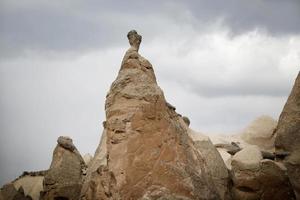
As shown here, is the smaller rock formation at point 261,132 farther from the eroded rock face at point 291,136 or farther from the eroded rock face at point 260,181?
the eroded rock face at point 260,181

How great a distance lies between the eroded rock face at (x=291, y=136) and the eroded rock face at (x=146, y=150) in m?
5.00

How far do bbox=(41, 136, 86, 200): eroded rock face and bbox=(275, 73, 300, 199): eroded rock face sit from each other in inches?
323

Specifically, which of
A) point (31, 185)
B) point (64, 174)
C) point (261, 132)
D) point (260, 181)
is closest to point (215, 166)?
point (260, 181)

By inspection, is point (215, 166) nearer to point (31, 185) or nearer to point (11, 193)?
point (31, 185)

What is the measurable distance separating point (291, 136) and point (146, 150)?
26.0 ft

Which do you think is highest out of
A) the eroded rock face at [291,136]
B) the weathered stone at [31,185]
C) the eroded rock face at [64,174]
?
the eroded rock face at [291,136]

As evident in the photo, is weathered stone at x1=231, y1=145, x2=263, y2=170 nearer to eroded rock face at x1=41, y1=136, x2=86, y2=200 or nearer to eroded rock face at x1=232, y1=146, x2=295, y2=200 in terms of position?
eroded rock face at x1=232, y1=146, x2=295, y2=200

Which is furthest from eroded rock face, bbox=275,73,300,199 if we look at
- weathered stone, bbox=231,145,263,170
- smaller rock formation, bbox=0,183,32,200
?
smaller rock formation, bbox=0,183,32,200

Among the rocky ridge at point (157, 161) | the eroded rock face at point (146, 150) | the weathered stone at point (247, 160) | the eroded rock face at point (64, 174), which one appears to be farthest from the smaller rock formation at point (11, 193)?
the weathered stone at point (247, 160)

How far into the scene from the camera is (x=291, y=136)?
1797 cm

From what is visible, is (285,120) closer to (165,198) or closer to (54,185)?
(165,198)

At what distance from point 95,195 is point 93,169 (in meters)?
1.38

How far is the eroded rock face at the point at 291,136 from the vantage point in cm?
1698

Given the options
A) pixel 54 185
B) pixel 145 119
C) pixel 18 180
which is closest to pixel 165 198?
pixel 145 119
